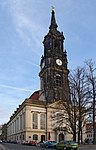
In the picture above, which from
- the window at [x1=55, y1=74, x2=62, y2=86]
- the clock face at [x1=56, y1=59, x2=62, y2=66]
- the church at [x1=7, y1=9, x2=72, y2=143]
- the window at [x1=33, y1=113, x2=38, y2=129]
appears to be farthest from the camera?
the clock face at [x1=56, y1=59, x2=62, y2=66]

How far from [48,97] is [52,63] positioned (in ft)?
43.5

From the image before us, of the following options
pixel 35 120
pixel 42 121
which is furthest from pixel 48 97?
pixel 35 120

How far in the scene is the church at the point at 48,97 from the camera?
89500 millimetres

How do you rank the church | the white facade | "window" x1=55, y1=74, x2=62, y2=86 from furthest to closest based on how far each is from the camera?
"window" x1=55, y1=74, x2=62, y2=86
the church
the white facade

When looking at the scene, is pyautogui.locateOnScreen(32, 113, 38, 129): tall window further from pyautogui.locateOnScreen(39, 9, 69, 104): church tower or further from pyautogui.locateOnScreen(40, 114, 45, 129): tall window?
pyautogui.locateOnScreen(39, 9, 69, 104): church tower

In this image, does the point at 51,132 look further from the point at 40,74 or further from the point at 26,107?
the point at 40,74

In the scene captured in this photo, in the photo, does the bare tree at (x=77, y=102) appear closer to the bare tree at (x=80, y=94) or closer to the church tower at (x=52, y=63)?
the bare tree at (x=80, y=94)

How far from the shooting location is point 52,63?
102 meters

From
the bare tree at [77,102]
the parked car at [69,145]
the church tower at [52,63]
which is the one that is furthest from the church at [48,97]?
the parked car at [69,145]

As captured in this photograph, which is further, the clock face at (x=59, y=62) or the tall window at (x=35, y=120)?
the clock face at (x=59, y=62)

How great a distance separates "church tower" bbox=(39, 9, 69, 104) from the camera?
9656 cm

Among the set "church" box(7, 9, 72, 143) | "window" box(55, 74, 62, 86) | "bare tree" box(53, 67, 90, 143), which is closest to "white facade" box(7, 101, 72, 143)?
"church" box(7, 9, 72, 143)

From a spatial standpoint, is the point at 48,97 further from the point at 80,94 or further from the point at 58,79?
the point at 80,94

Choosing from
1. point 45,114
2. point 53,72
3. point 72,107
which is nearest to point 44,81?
point 53,72
